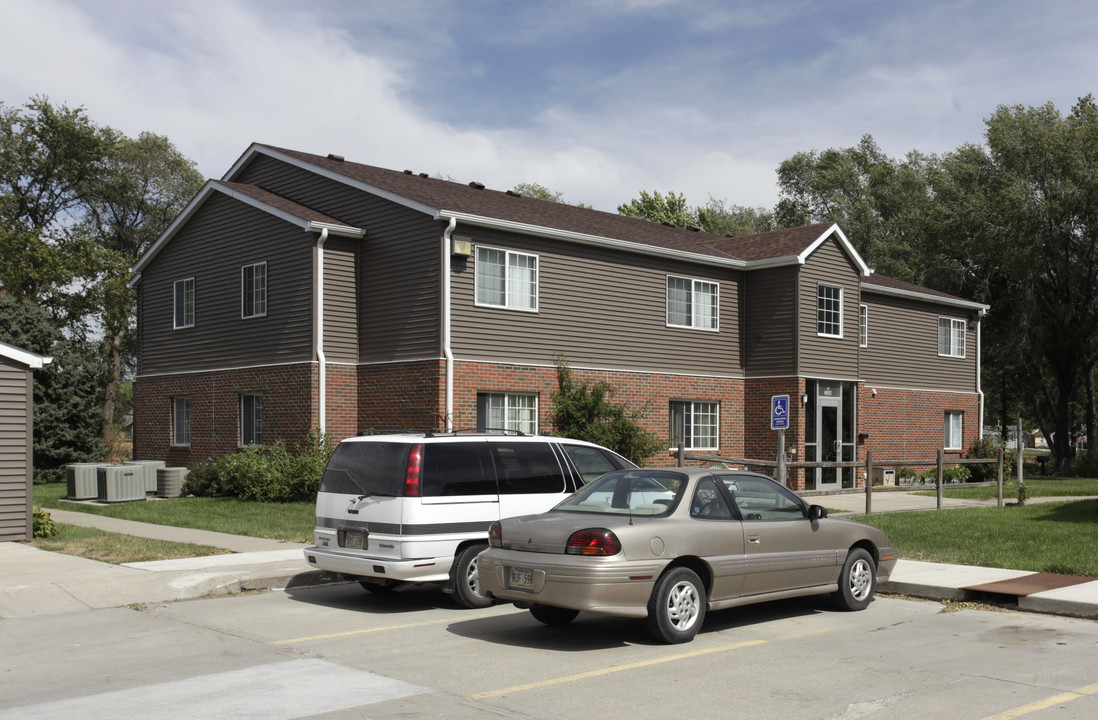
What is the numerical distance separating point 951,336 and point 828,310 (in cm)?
868

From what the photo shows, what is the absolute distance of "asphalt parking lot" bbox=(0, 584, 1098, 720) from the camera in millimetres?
6828

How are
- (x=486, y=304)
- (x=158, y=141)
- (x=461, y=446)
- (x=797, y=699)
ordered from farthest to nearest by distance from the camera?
(x=158, y=141)
(x=486, y=304)
(x=461, y=446)
(x=797, y=699)

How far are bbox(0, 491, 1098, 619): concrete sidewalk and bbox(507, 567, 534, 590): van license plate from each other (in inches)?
175

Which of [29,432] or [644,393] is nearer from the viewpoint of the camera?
[29,432]

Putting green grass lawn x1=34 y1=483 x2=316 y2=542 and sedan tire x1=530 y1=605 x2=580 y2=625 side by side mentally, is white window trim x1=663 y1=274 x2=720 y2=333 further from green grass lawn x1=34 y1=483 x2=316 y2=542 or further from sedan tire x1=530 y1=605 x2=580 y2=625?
sedan tire x1=530 y1=605 x2=580 y2=625

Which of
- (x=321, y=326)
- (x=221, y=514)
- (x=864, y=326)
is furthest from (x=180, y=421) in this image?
(x=864, y=326)

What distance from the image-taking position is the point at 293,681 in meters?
7.51

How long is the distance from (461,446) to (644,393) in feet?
47.1

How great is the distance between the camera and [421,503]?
34.3ft

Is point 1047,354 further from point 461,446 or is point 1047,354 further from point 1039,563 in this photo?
point 461,446

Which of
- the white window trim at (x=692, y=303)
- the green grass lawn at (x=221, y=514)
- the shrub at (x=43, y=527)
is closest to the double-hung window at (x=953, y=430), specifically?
the white window trim at (x=692, y=303)

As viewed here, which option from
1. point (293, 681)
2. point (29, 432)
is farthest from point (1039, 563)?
point (29, 432)

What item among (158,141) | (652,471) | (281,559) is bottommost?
(281,559)

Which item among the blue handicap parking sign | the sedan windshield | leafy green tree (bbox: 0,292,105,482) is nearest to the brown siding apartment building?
leafy green tree (bbox: 0,292,105,482)
